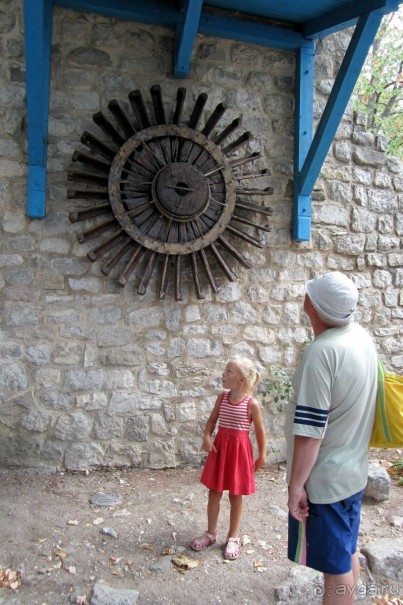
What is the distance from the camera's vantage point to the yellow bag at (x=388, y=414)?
1.96 m

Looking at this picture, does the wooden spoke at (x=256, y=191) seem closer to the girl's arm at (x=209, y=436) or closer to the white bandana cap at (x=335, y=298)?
the girl's arm at (x=209, y=436)

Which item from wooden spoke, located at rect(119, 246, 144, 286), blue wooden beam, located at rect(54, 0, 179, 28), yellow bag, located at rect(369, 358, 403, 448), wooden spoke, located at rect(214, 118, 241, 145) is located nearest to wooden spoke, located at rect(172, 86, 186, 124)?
wooden spoke, located at rect(214, 118, 241, 145)

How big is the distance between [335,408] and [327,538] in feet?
1.55

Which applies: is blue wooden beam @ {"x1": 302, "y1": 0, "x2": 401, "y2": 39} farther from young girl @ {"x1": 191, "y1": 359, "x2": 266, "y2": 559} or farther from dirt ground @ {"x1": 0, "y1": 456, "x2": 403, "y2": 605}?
dirt ground @ {"x1": 0, "y1": 456, "x2": 403, "y2": 605}

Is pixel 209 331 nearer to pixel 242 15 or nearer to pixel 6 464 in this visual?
pixel 6 464

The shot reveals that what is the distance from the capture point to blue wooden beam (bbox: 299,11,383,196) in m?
3.44

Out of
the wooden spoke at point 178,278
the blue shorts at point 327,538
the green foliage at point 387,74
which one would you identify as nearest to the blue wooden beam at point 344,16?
the wooden spoke at point 178,278

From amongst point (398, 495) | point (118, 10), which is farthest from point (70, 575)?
point (118, 10)


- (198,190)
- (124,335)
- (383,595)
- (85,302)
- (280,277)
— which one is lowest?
(383,595)

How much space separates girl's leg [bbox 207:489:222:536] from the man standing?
31.9 inches

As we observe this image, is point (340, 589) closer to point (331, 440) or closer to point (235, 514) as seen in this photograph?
point (331, 440)

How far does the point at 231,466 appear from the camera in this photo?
2703 millimetres

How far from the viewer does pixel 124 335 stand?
367 centimetres

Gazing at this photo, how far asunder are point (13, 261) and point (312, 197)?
2375mm
